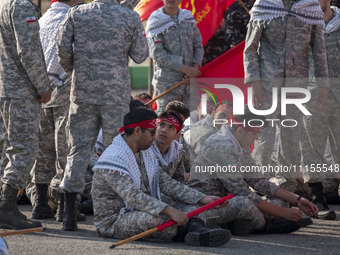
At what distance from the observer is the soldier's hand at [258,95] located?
676cm

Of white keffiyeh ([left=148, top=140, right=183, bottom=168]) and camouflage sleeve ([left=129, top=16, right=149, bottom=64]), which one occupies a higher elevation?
camouflage sleeve ([left=129, top=16, right=149, bottom=64])

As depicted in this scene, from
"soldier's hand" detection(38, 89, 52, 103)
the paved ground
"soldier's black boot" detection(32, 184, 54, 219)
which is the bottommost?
the paved ground

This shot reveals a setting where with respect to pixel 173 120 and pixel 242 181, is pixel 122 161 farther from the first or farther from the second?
pixel 173 120

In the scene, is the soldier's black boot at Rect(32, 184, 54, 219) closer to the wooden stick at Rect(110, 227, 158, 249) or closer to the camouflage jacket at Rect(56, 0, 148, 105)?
the camouflage jacket at Rect(56, 0, 148, 105)

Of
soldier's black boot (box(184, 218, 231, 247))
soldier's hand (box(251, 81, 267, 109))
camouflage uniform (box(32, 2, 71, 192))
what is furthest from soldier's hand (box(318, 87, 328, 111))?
camouflage uniform (box(32, 2, 71, 192))

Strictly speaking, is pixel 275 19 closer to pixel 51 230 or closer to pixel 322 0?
pixel 322 0

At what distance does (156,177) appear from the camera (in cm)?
577

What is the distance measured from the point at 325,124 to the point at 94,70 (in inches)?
95.8

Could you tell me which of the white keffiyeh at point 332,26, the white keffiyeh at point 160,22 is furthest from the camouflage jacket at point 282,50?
the white keffiyeh at point 160,22

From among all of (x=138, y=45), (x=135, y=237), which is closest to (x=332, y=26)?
(x=138, y=45)

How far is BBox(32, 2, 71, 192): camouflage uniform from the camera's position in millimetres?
6555

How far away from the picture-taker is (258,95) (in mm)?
6766

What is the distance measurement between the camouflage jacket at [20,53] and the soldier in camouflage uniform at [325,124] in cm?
261

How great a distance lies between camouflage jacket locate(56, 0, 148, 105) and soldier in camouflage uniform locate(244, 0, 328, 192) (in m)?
1.23
